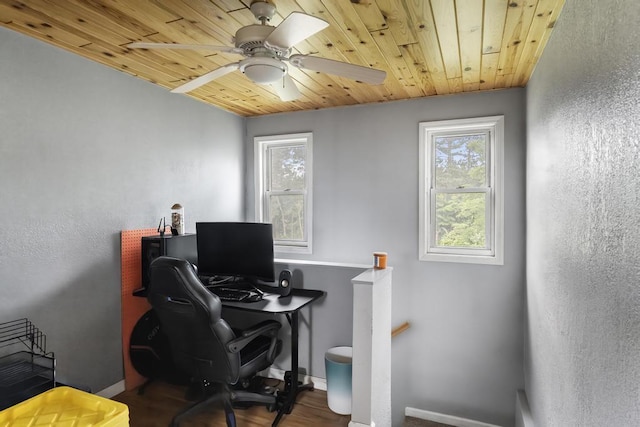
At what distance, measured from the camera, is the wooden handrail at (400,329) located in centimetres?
310

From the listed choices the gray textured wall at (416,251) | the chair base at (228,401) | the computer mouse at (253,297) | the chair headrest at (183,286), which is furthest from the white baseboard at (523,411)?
the chair headrest at (183,286)

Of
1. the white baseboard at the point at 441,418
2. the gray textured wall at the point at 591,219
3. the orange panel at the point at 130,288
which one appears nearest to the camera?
the gray textured wall at the point at 591,219

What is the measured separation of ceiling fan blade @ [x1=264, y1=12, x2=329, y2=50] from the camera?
4.49ft

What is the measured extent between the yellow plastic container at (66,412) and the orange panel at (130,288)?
135cm

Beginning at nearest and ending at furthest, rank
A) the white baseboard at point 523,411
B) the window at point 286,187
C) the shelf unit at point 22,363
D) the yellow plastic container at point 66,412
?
the yellow plastic container at point 66,412, the shelf unit at point 22,363, the white baseboard at point 523,411, the window at point 286,187

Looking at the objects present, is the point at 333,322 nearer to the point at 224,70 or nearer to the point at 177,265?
the point at 177,265

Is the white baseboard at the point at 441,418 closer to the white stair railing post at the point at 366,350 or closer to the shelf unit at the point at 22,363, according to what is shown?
the white stair railing post at the point at 366,350

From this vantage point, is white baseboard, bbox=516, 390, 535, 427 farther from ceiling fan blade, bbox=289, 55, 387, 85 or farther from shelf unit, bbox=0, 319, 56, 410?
shelf unit, bbox=0, 319, 56, 410

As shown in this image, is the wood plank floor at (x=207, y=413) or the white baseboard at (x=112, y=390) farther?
the white baseboard at (x=112, y=390)

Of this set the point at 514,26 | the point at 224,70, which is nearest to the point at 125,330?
the point at 224,70

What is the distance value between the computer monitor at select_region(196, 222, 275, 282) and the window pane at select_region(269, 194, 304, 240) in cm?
104

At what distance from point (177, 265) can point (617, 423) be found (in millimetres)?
1919

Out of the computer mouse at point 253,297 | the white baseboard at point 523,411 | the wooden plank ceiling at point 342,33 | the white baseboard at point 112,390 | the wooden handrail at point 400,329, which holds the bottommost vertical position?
the white baseboard at point 523,411

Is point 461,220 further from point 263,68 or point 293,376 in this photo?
point 263,68
